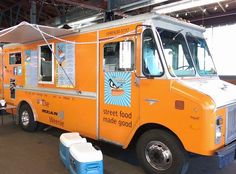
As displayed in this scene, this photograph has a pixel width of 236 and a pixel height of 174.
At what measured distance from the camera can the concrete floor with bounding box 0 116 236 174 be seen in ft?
13.5

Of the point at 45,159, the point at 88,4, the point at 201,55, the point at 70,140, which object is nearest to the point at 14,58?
the point at 88,4

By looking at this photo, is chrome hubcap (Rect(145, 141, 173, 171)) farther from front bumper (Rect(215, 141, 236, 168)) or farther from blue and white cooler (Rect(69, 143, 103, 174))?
blue and white cooler (Rect(69, 143, 103, 174))

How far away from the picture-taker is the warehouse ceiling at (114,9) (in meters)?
6.48

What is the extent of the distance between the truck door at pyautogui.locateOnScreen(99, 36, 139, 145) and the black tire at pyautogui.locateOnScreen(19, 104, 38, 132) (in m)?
2.45

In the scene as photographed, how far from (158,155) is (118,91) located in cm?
116

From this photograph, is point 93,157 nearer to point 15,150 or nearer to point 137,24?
point 137,24

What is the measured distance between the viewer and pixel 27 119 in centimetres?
646

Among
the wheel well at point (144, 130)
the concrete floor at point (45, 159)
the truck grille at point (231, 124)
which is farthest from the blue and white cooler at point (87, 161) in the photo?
the truck grille at point (231, 124)

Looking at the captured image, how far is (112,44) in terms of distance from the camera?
4.27 meters

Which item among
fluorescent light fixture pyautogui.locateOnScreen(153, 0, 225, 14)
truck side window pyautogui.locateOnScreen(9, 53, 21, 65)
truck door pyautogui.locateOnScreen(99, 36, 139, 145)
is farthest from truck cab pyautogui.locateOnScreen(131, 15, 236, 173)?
truck side window pyautogui.locateOnScreen(9, 53, 21, 65)

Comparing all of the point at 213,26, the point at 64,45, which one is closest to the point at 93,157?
the point at 64,45

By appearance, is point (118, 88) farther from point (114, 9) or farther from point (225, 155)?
point (114, 9)

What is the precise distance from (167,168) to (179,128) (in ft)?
2.03

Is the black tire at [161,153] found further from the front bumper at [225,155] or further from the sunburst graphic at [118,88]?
the sunburst graphic at [118,88]
